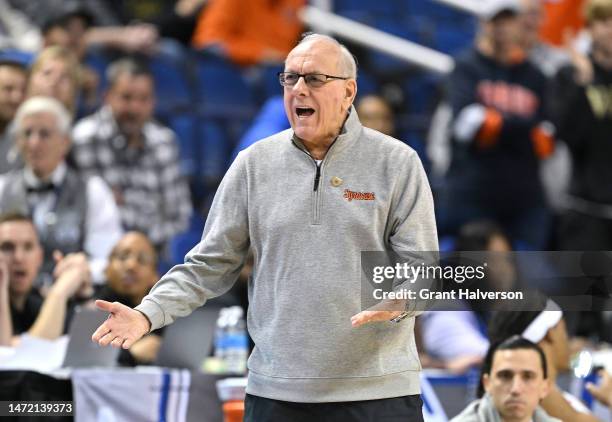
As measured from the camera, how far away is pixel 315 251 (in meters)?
3.82

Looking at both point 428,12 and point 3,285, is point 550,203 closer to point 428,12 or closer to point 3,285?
point 428,12

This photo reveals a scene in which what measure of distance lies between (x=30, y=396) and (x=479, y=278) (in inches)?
76.2

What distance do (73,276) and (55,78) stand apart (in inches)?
73.9

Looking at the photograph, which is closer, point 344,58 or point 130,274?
point 344,58

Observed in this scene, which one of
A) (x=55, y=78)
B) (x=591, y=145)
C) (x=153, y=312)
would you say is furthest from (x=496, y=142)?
(x=153, y=312)

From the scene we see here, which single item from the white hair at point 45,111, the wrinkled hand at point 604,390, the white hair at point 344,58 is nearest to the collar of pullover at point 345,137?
the white hair at point 344,58

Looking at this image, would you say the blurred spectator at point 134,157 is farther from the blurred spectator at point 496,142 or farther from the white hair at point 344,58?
the white hair at point 344,58

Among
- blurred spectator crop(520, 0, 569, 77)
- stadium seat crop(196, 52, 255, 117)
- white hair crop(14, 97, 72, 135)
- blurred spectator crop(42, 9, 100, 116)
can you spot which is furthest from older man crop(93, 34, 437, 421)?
stadium seat crop(196, 52, 255, 117)

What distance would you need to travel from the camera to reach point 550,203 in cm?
863

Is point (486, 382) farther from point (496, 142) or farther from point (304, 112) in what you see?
point (496, 142)

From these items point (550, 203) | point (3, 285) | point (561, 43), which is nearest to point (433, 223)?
point (3, 285)

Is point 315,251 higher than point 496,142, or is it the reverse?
point 496,142

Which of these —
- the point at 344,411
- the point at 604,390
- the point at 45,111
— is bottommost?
the point at 344,411

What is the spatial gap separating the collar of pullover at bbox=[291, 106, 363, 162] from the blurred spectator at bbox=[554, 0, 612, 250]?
4158 mm
